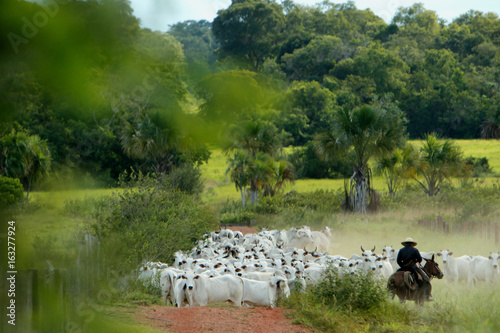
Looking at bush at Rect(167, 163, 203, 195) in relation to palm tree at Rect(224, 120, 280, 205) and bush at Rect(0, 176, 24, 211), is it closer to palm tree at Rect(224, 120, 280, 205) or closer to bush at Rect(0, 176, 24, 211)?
palm tree at Rect(224, 120, 280, 205)

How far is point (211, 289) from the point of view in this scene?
11734mm

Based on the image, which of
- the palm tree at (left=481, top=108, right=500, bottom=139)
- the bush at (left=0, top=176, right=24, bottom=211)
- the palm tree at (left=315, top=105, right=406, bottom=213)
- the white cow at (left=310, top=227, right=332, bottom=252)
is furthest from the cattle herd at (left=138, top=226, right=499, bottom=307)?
the palm tree at (left=481, top=108, right=500, bottom=139)

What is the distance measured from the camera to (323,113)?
48.2 metres

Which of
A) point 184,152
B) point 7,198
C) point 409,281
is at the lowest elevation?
point 409,281

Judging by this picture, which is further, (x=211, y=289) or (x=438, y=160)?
(x=438, y=160)

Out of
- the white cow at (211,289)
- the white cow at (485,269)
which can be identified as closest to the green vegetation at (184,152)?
the white cow at (485,269)

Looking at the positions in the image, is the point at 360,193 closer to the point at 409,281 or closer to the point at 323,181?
the point at 323,181

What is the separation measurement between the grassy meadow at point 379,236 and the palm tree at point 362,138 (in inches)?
56.2

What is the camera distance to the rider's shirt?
36.3 ft

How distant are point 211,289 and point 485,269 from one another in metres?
6.94

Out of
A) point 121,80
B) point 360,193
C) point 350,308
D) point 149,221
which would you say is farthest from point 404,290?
point 360,193

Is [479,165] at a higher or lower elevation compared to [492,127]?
lower

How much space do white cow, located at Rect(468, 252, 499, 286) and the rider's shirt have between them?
4005mm

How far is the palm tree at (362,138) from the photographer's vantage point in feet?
94.3
